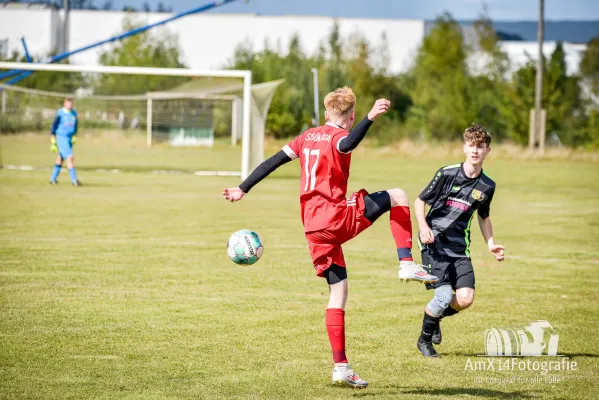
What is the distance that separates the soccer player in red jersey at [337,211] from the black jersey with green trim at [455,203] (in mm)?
971

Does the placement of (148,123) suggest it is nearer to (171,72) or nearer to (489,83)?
(171,72)

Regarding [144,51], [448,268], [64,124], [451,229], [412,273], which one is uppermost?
[144,51]

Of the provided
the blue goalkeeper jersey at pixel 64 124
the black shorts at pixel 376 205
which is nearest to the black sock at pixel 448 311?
the black shorts at pixel 376 205

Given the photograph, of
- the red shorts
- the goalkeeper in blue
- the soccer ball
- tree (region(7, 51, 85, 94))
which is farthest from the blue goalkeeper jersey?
the red shorts

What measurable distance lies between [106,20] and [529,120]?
44969mm

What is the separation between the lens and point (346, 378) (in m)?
5.84

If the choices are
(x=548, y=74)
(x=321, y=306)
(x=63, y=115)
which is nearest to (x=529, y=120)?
(x=548, y=74)

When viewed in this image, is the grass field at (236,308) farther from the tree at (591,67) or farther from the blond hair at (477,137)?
the tree at (591,67)

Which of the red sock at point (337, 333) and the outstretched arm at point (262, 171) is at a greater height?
the outstretched arm at point (262, 171)

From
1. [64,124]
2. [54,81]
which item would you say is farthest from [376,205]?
[54,81]

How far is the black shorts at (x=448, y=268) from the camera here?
6930 millimetres

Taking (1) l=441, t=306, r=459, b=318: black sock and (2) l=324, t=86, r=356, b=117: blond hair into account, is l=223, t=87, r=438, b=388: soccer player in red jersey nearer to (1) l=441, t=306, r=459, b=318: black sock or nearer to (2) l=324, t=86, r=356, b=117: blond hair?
(2) l=324, t=86, r=356, b=117: blond hair

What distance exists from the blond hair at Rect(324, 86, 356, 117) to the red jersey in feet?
0.36

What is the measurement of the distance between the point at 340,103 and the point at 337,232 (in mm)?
858
